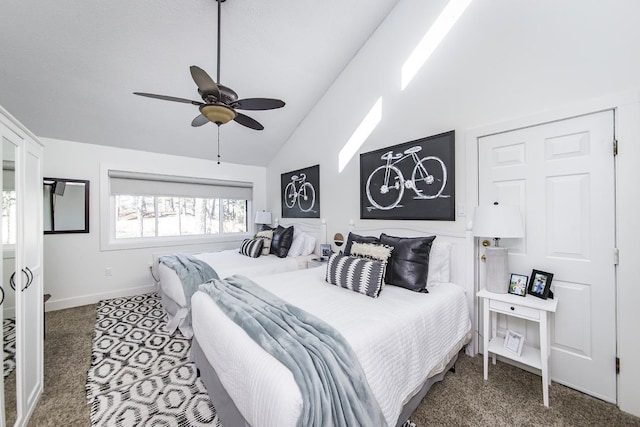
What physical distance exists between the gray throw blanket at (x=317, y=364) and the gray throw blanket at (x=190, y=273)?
129cm

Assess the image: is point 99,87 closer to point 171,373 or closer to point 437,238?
point 171,373

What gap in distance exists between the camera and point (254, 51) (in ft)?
9.46

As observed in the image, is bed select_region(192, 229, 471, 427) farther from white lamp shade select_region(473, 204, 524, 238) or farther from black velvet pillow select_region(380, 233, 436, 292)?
white lamp shade select_region(473, 204, 524, 238)

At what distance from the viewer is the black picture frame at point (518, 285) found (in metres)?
1.93

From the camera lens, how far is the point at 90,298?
362 centimetres

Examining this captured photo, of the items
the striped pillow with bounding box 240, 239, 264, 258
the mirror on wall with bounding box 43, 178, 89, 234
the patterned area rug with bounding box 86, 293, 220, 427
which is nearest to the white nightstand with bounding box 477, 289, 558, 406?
the patterned area rug with bounding box 86, 293, 220, 427

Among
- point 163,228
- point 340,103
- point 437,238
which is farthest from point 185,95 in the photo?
point 437,238

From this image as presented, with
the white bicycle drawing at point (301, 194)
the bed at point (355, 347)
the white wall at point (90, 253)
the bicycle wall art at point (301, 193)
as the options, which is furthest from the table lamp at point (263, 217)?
the bed at point (355, 347)

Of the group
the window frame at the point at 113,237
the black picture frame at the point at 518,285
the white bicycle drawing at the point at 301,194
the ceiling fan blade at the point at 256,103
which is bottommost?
the black picture frame at the point at 518,285

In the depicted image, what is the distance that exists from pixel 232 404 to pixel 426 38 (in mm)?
3380

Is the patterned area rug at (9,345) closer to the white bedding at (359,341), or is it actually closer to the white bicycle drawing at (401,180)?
the white bedding at (359,341)

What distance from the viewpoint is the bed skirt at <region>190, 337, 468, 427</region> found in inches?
54.8

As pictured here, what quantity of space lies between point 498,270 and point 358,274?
107cm

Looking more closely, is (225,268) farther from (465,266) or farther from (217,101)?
(465,266)
